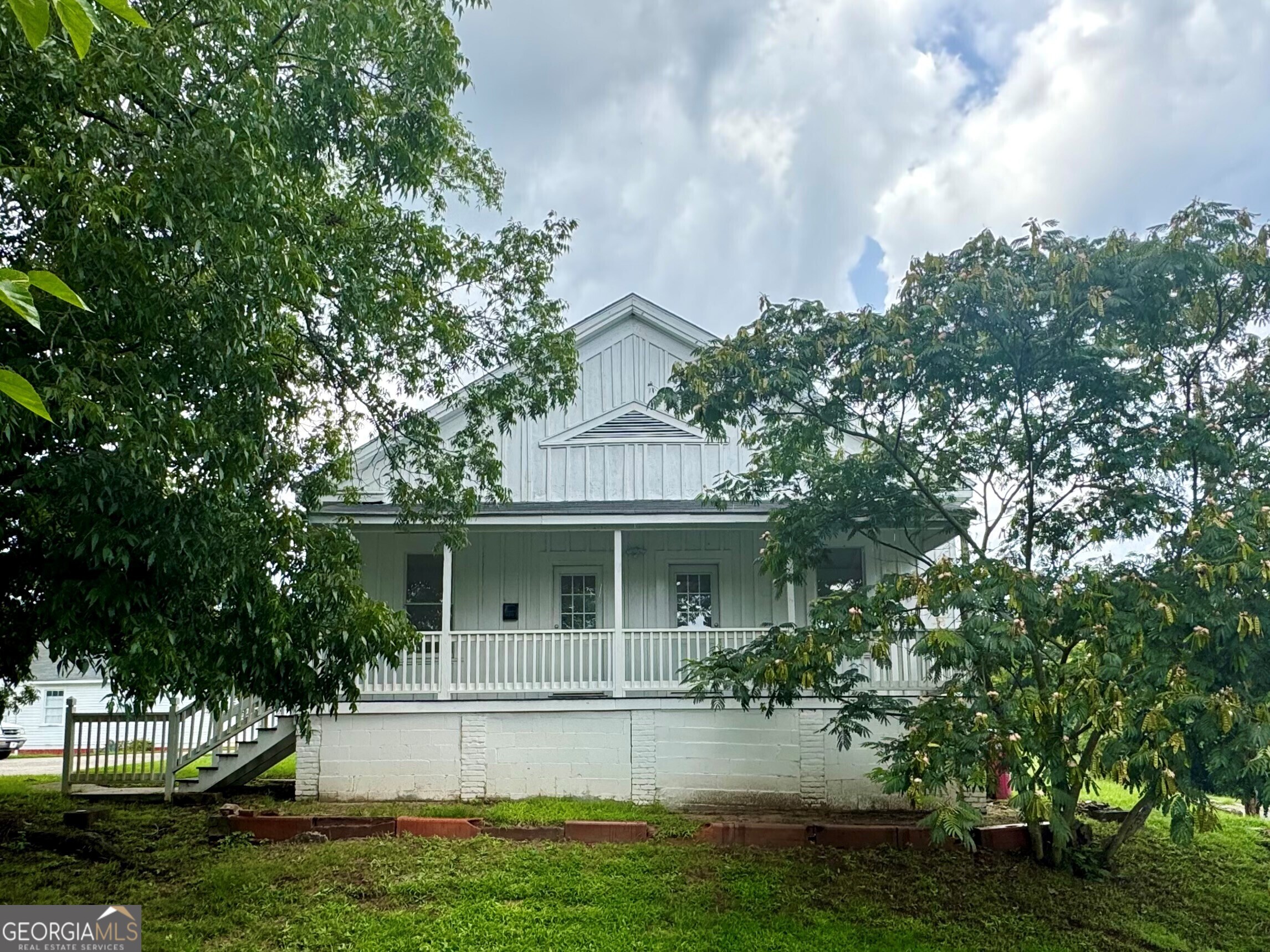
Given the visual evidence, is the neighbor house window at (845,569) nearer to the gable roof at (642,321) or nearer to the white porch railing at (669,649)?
the white porch railing at (669,649)

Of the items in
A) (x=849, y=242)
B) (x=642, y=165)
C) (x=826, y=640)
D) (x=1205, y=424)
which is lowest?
(x=826, y=640)

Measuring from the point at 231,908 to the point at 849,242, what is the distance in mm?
14335

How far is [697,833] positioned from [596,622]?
4.64 meters

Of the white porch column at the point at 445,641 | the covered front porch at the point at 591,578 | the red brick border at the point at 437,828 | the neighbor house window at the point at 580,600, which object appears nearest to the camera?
the red brick border at the point at 437,828

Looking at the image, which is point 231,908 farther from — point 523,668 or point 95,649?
point 523,668

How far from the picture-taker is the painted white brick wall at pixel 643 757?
37.7 ft

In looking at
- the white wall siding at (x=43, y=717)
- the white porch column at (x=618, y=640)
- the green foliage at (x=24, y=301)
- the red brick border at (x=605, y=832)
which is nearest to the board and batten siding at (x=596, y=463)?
the white porch column at (x=618, y=640)

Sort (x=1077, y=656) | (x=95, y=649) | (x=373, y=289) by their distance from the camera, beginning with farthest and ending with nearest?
(x=373, y=289) → (x=1077, y=656) → (x=95, y=649)

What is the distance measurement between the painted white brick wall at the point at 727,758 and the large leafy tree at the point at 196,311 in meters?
4.58

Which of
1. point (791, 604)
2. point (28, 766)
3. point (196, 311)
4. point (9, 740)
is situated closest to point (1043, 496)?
point (791, 604)

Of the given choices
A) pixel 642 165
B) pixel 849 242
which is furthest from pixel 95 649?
pixel 849 242

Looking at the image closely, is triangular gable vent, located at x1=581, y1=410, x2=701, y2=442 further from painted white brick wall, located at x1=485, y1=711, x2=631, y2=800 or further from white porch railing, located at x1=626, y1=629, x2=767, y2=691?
painted white brick wall, located at x1=485, y1=711, x2=631, y2=800

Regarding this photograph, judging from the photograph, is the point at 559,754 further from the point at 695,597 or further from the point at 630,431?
the point at 630,431

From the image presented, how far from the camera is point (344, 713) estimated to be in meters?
11.5
